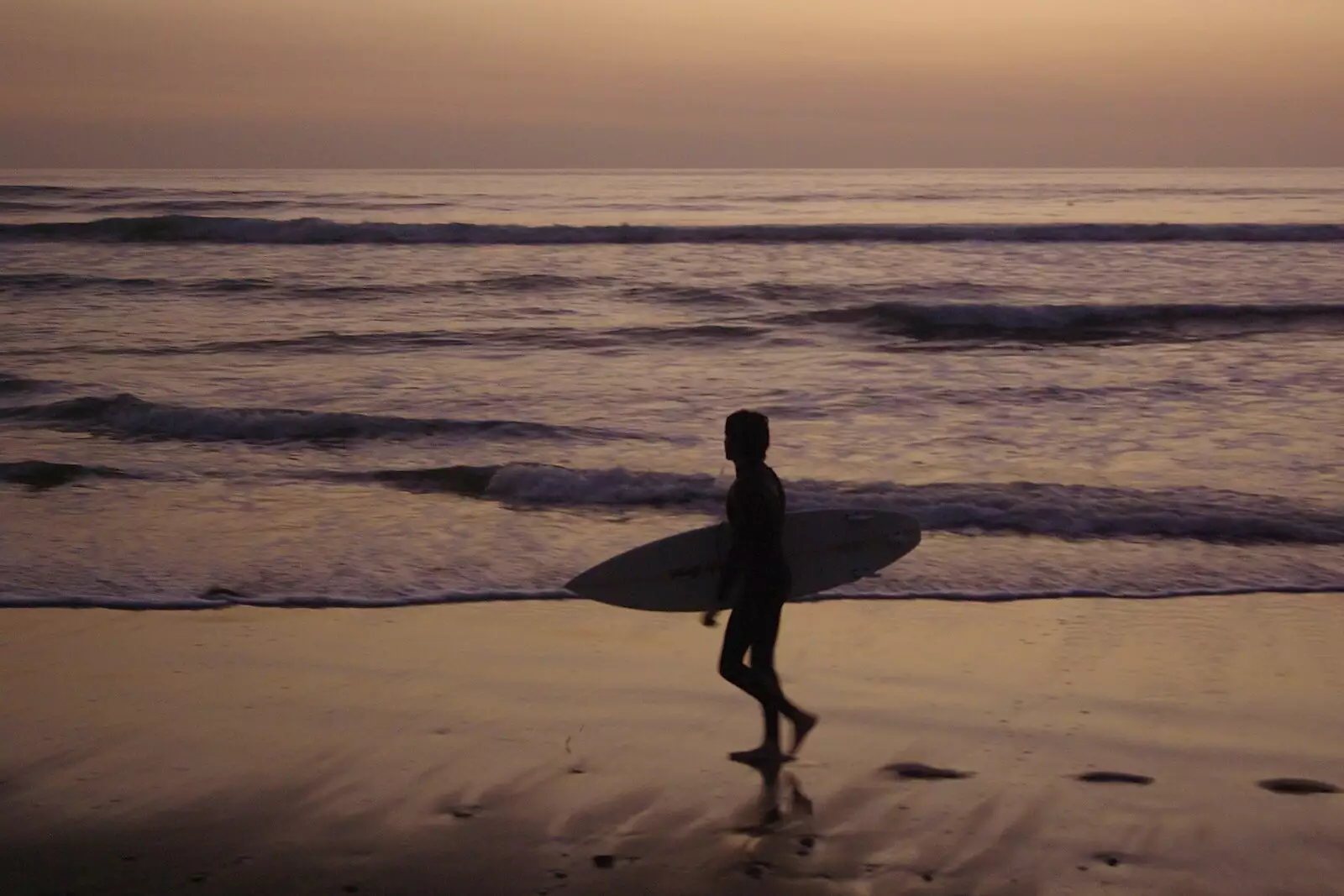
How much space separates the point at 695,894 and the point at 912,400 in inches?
410

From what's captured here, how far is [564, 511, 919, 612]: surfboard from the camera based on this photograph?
5562 millimetres

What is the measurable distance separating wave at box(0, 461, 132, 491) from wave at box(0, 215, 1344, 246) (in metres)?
22.4

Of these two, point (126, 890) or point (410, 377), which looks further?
point (410, 377)

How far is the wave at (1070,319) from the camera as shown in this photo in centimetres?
2047

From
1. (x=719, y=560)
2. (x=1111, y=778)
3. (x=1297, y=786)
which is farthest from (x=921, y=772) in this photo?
(x=719, y=560)

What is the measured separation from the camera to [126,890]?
3.63 m

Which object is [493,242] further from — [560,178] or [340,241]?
[560,178]

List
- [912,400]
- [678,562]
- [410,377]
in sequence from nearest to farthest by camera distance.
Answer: [678,562]
[912,400]
[410,377]

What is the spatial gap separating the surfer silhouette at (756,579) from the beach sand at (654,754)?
19 cm

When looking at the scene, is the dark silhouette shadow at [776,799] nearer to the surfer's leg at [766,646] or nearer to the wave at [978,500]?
the surfer's leg at [766,646]

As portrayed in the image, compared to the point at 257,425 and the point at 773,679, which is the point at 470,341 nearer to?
the point at 257,425

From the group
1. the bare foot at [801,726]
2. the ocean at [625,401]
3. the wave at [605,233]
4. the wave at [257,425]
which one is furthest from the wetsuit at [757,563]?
the wave at [605,233]

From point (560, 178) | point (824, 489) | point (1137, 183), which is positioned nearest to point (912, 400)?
point (824, 489)

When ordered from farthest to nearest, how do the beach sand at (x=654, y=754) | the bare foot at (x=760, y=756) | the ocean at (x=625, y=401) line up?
the ocean at (x=625, y=401) < the bare foot at (x=760, y=756) < the beach sand at (x=654, y=754)
